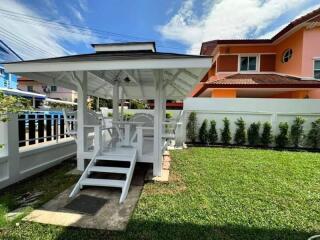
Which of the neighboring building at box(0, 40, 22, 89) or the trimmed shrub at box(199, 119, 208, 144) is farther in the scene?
the neighboring building at box(0, 40, 22, 89)

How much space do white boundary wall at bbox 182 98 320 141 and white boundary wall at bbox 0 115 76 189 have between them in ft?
21.4

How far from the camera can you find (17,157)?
484cm

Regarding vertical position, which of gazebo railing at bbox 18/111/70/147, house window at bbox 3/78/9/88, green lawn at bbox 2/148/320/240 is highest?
house window at bbox 3/78/9/88

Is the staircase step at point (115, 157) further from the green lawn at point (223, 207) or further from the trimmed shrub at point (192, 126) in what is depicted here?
the trimmed shrub at point (192, 126)

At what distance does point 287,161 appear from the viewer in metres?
7.37

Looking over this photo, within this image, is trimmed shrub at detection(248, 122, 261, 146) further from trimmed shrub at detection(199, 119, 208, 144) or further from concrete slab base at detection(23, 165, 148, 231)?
concrete slab base at detection(23, 165, 148, 231)

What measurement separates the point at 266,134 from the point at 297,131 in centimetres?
144

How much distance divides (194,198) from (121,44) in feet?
17.1

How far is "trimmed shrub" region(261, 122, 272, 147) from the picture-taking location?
34.1 feet

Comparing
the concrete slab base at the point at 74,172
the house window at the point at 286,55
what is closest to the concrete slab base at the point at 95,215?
the concrete slab base at the point at 74,172

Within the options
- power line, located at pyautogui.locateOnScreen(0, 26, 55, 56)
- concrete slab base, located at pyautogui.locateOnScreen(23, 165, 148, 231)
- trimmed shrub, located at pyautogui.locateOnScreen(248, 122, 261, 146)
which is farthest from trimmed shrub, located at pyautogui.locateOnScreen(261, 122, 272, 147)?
power line, located at pyautogui.locateOnScreen(0, 26, 55, 56)

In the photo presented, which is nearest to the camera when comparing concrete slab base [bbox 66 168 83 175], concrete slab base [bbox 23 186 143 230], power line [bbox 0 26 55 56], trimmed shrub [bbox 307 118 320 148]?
concrete slab base [bbox 23 186 143 230]

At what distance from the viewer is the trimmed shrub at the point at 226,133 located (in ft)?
34.9

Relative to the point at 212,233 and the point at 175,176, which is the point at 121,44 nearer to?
the point at 175,176
